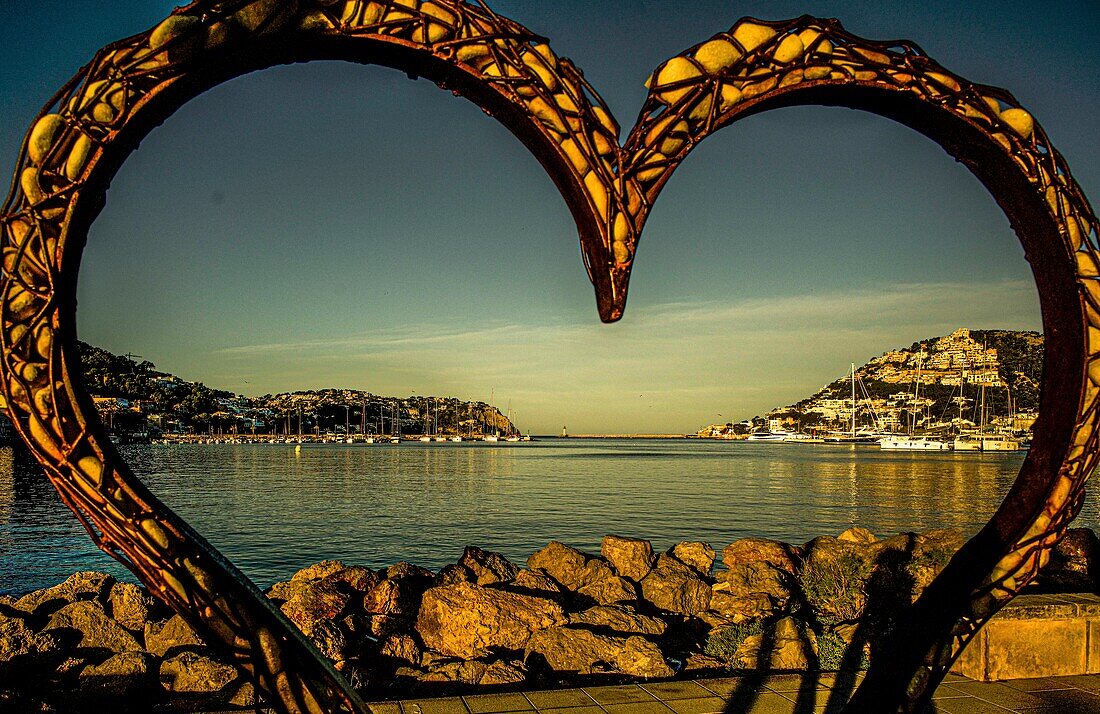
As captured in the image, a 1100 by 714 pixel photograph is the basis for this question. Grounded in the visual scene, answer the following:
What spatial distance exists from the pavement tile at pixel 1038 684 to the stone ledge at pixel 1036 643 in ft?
0.18

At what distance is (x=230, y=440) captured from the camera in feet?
603

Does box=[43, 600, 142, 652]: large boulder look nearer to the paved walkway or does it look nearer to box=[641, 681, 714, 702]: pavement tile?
the paved walkway

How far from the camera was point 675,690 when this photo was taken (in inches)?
231

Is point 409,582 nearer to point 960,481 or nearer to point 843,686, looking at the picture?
point 843,686

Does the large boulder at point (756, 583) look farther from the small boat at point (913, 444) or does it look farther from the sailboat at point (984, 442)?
the small boat at point (913, 444)

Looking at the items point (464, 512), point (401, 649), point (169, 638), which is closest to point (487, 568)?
point (401, 649)

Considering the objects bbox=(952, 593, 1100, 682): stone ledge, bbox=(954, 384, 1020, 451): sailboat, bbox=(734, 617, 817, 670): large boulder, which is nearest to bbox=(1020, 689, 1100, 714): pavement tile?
bbox=(952, 593, 1100, 682): stone ledge

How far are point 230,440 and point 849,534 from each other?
Result: 18110cm

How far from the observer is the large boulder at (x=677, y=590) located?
13.3 meters

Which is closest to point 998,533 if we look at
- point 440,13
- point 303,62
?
point 440,13

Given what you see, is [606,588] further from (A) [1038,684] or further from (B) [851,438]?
(B) [851,438]

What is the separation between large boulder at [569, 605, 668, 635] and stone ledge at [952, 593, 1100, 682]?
4878 millimetres

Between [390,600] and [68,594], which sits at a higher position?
[68,594]

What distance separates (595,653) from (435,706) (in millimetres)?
4006
